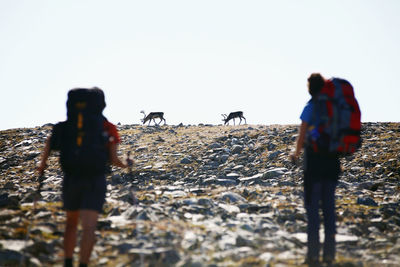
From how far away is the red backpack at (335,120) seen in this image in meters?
4.45

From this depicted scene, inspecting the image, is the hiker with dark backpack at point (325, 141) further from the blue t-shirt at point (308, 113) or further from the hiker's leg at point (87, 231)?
the hiker's leg at point (87, 231)

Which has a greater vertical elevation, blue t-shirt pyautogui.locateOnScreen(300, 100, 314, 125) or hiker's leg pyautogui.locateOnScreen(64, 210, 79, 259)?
blue t-shirt pyautogui.locateOnScreen(300, 100, 314, 125)

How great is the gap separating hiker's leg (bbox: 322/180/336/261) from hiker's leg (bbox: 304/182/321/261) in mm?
98

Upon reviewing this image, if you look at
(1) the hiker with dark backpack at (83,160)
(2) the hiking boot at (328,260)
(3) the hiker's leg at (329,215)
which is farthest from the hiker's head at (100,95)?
(2) the hiking boot at (328,260)

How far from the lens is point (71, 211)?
13.7 feet

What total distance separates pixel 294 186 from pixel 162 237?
20.2ft

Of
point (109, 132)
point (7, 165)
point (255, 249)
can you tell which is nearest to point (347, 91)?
point (255, 249)

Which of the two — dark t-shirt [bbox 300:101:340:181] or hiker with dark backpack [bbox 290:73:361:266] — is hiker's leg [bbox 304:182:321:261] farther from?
dark t-shirt [bbox 300:101:340:181]

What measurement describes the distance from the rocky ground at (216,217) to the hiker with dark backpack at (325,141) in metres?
0.50

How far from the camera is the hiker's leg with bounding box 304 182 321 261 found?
15.2 feet

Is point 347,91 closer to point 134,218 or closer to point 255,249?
point 255,249

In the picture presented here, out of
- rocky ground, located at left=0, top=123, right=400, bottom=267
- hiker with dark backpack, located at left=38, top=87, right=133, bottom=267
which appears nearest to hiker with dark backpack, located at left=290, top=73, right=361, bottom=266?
rocky ground, located at left=0, top=123, right=400, bottom=267

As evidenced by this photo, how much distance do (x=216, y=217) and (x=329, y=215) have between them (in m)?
2.76

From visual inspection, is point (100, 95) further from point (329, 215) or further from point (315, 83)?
point (329, 215)
